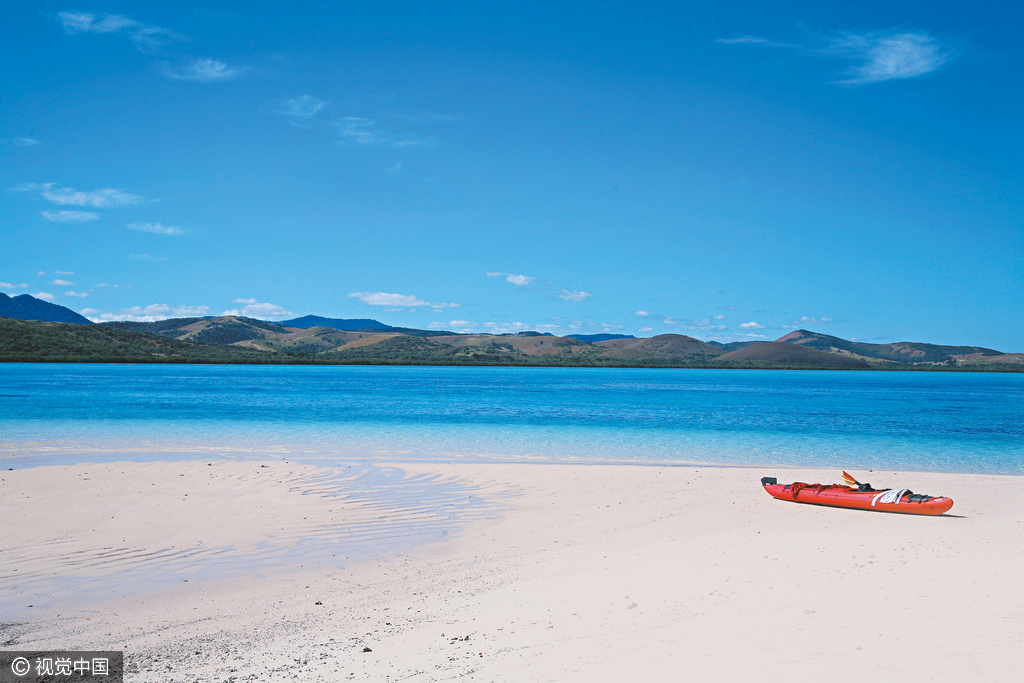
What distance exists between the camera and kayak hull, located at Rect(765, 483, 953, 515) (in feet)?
39.1

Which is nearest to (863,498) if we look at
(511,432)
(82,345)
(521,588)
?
(521,588)

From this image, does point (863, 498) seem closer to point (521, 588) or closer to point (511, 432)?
point (521, 588)

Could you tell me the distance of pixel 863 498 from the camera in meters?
12.4

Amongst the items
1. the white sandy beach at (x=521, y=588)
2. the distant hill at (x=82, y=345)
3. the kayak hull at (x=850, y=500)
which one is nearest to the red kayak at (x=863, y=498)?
the kayak hull at (x=850, y=500)

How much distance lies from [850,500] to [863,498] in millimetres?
237

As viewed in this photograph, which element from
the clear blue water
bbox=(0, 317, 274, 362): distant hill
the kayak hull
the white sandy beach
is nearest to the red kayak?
the kayak hull

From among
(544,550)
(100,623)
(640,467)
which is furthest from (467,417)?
(100,623)

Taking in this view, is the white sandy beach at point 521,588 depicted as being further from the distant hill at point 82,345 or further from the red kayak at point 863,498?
the distant hill at point 82,345

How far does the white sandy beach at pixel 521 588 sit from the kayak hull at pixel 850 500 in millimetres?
264

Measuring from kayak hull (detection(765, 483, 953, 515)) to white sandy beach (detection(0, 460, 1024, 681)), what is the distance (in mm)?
264

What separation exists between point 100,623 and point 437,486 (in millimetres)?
8592

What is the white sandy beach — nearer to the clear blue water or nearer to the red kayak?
the red kayak

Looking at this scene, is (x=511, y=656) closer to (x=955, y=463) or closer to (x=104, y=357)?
(x=955, y=463)

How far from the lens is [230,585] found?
7816mm
